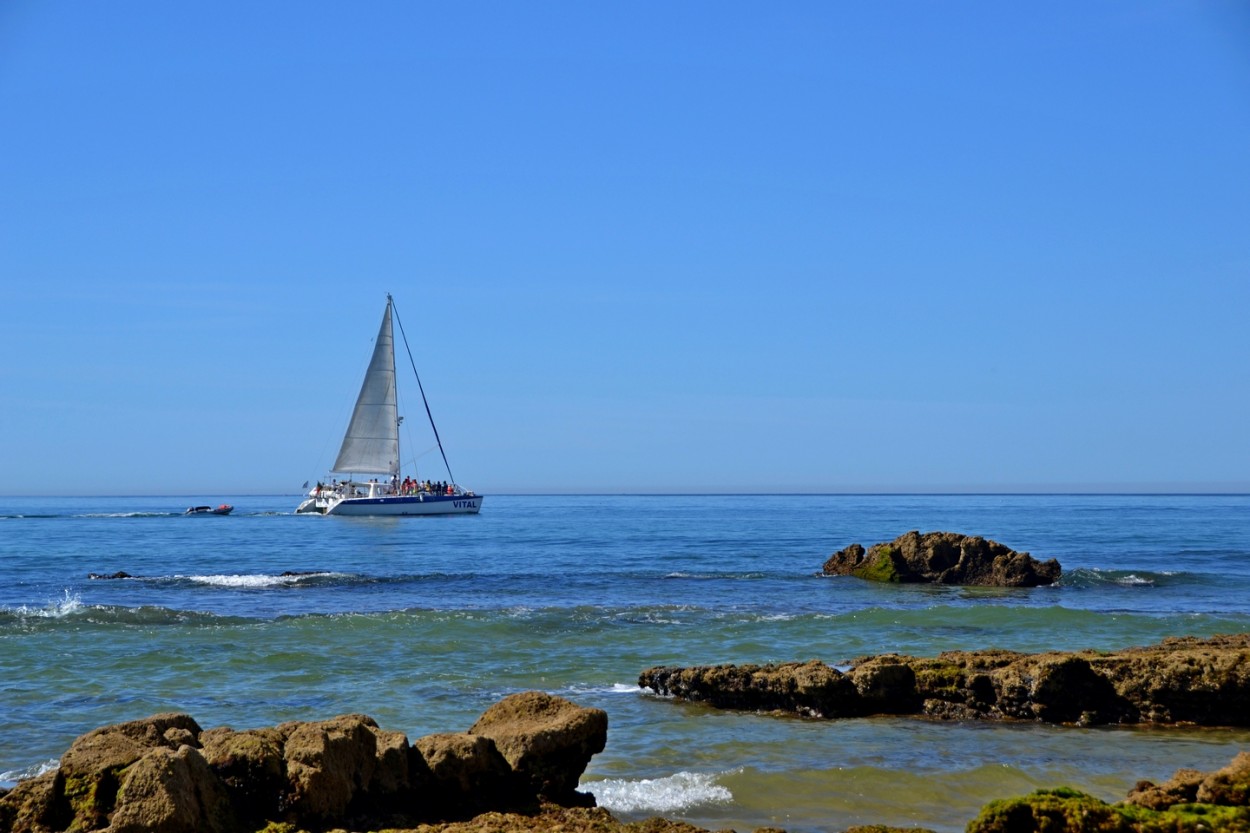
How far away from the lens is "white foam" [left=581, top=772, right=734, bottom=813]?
8891 mm

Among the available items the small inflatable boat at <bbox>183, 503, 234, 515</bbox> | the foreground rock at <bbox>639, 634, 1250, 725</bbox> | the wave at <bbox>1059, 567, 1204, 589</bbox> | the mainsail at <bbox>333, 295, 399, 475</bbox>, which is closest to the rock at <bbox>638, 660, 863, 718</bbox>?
the foreground rock at <bbox>639, 634, 1250, 725</bbox>

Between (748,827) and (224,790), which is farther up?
(224,790)

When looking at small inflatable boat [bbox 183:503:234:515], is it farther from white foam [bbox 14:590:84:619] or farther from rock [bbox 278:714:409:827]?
rock [bbox 278:714:409:827]

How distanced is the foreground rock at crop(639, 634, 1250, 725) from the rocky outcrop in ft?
14.3

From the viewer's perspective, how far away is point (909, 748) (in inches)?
421

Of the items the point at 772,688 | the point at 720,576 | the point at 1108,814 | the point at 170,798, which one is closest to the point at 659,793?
the point at 772,688

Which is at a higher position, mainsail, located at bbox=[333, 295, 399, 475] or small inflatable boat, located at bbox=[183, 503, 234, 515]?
mainsail, located at bbox=[333, 295, 399, 475]

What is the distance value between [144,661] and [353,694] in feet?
14.4

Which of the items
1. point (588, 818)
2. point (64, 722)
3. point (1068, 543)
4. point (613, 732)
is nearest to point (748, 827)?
point (588, 818)

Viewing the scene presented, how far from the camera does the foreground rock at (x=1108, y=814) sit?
6617mm

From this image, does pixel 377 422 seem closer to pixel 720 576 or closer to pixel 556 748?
pixel 720 576

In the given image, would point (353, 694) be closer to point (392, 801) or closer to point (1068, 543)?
point (392, 801)

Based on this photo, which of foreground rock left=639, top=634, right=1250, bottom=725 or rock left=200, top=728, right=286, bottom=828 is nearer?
rock left=200, top=728, right=286, bottom=828

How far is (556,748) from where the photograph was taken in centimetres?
834
